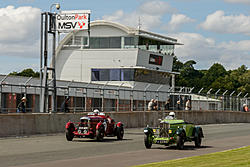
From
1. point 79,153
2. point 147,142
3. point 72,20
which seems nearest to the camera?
point 79,153

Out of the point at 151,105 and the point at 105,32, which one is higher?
the point at 105,32

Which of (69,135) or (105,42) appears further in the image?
(105,42)

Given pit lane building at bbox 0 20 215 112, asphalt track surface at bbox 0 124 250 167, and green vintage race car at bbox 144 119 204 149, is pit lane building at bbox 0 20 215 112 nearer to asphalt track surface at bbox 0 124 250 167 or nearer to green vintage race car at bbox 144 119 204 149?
asphalt track surface at bbox 0 124 250 167

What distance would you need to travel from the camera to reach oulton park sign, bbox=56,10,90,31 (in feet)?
108

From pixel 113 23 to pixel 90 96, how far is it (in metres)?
40.4

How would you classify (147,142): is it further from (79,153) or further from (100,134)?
(100,134)

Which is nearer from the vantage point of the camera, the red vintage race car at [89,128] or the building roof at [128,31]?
the red vintage race car at [89,128]

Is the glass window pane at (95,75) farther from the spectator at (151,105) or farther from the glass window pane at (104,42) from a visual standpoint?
the spectator at (151,105)

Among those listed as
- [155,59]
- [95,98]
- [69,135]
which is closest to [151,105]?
[95,98]

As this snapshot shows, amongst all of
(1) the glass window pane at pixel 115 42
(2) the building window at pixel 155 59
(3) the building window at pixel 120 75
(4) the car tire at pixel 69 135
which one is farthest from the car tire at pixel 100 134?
(2) the building window at pixel 155 59

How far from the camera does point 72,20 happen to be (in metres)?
34.1

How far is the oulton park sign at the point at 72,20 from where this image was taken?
3296 centimetres

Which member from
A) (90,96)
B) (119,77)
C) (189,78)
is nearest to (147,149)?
(90,96)

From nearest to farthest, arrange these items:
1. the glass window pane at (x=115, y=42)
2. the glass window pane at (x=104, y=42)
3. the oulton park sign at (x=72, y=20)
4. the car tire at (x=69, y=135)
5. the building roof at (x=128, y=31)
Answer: the car tire at (x=69, y=135) → the oulton park sign at (x=72, y=20) → the building roof at (x=128, y=31) → the glass window pane at (x=115, y=42) → the glass window pane at (x=104, y=42)
